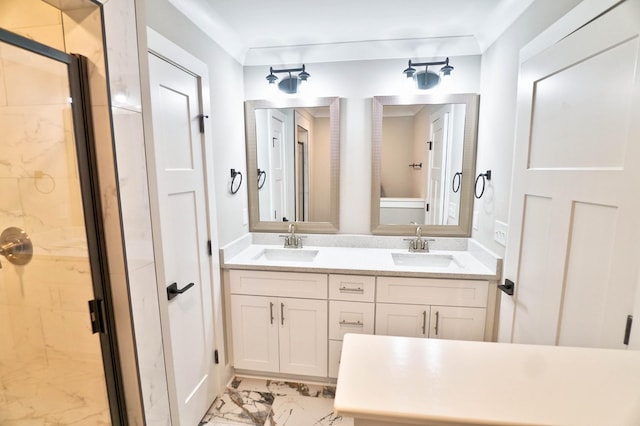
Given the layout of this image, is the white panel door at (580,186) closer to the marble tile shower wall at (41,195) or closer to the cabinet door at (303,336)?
the cabinet door at (303,336)

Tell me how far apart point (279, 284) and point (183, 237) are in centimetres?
73

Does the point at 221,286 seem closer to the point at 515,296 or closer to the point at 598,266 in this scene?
the point at 515,296

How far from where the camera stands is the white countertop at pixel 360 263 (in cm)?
182

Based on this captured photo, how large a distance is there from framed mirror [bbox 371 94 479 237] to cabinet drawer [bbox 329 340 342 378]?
88 centimetres

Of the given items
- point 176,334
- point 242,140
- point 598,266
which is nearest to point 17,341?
point 176,334

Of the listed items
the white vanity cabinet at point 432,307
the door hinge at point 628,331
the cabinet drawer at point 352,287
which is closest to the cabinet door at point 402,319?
the white vanity cabinet at point 432,307

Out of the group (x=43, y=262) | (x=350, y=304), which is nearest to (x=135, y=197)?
(x=43, y=262)

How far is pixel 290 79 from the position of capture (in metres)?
2.21

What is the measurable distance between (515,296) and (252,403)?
1.73 meters

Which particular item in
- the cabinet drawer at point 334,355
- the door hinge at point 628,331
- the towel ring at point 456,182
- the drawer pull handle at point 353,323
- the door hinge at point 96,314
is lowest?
the cabinet drawer at point 334,355

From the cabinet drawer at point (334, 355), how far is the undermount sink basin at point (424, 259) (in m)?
0.72

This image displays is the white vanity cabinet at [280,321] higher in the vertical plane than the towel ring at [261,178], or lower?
lower

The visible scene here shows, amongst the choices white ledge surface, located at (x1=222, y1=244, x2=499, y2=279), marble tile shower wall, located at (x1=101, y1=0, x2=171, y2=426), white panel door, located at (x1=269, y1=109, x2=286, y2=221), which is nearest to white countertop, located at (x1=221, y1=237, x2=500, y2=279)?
white ledge surface, located at (x1=222, y1=244, x2=499, y2=279)

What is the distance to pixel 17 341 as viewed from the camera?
1.32m
